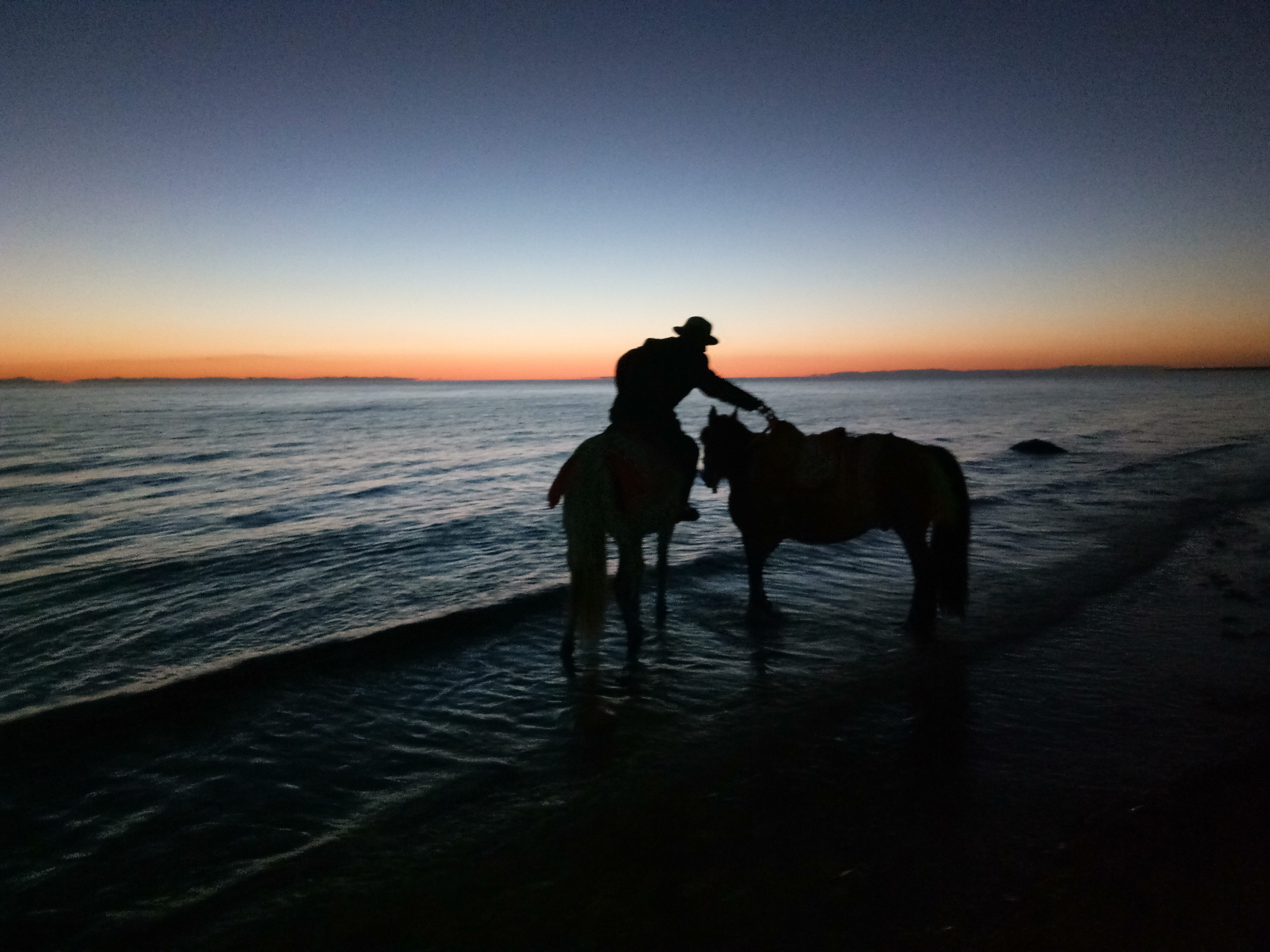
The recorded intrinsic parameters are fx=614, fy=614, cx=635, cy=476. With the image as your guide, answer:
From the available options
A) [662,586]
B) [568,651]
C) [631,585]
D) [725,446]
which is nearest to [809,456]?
[725,446]

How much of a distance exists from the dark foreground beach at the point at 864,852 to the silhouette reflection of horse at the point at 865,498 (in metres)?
1.44

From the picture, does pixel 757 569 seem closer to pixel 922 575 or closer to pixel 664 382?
pixel 922 575

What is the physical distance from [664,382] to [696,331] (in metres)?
0.58

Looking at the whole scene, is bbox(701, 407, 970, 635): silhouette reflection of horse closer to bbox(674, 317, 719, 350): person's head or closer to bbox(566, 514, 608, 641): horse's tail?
bbox(674, 317, 719, 350): person's head

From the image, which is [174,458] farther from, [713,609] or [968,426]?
[968,426]

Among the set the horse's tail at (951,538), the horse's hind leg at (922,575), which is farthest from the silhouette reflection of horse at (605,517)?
the horse's tail at (951,538)

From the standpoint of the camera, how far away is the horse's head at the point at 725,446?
6.18 meters

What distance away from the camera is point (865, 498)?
18.4 feet

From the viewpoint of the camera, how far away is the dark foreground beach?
2416 mm

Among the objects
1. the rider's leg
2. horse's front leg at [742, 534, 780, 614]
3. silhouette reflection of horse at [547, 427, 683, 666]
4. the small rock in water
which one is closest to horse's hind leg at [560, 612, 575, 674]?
silhouette reflection of horse at [547, 427, 683, 666]

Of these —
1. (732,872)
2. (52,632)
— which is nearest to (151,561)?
(52,632)

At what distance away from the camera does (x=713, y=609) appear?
21.5 ft

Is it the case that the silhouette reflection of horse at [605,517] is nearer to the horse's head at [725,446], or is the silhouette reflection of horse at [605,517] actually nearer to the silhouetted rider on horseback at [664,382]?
the silhouetted rider on horseback at [664,382]

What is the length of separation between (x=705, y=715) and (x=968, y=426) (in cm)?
3741
